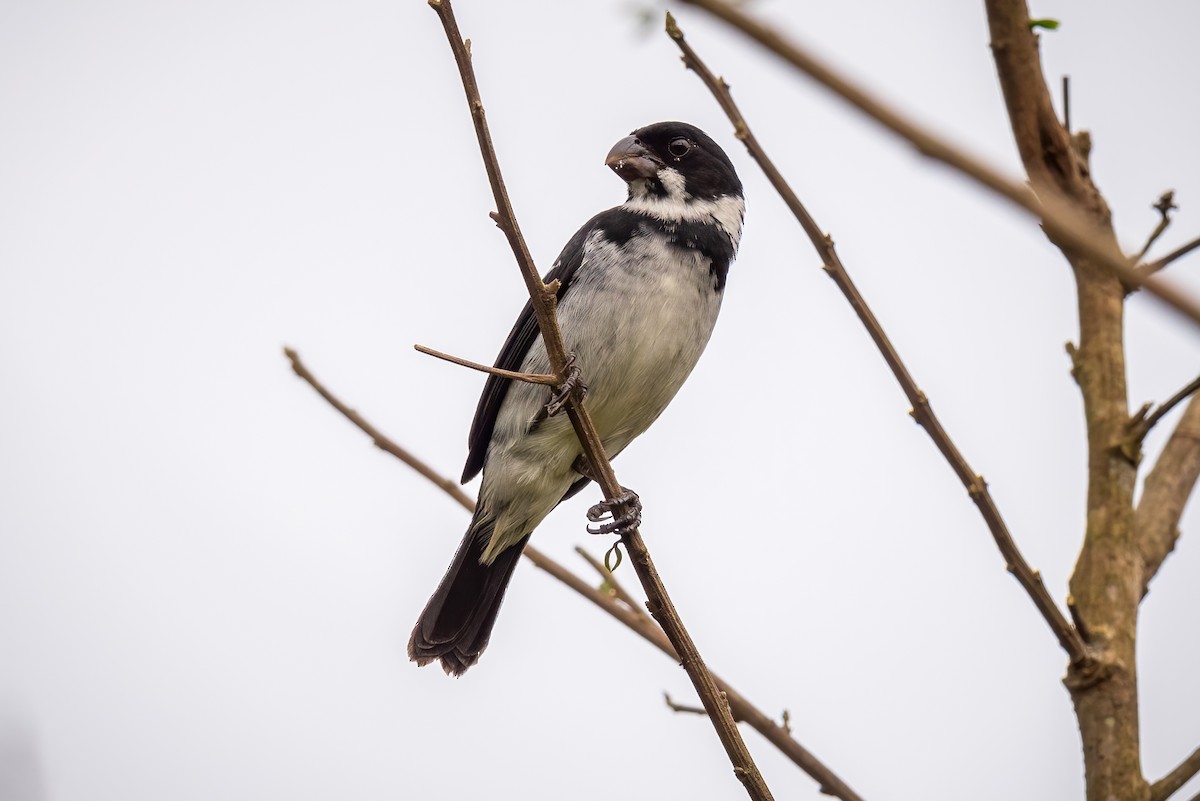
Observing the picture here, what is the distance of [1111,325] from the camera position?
277cm

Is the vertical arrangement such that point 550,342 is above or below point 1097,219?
below

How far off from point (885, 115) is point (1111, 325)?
2.08 m

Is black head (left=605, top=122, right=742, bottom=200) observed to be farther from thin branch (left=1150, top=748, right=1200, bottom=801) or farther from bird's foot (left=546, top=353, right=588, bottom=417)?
thin branch (left=1150, top=748, right=1200, bottom=801)

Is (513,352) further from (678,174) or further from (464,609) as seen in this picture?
(464,609)

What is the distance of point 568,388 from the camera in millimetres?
3043

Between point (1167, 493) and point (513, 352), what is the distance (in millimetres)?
2546

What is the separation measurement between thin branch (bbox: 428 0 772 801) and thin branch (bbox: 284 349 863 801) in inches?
4.5

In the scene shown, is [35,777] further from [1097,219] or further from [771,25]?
[1097,219]

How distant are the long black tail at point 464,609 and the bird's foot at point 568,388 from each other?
103 centimetres

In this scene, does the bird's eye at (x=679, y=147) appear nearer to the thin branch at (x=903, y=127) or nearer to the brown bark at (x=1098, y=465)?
the brown bark at (x=1098, y=465)

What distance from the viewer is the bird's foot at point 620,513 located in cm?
338

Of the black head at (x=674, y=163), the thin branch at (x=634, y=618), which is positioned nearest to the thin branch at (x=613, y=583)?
the thin branch at (x=634, y=618)

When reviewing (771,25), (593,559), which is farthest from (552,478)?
(771,25)

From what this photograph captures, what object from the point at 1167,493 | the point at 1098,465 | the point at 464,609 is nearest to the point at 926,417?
the point at 1098,465
